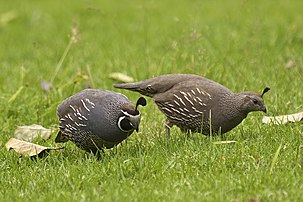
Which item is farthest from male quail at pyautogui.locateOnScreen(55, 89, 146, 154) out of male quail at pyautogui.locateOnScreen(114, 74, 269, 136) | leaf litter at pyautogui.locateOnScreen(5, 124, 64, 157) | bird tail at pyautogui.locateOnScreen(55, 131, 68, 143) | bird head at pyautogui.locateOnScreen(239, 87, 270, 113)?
bird head at pyautogui.locateOnScreen(239, 87, 270, 113)

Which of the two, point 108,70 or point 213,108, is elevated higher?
point 213,108

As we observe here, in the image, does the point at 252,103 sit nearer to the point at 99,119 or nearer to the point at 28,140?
the point at 99,119

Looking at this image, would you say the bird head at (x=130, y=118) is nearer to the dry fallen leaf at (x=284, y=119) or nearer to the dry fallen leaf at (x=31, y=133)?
the dry fallen leaf at (x=31, y=133)

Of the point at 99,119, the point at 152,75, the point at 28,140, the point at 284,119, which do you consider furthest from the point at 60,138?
the point at 152,75

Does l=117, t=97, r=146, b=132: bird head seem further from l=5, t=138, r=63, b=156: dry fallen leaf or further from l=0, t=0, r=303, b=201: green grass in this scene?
l=5, t=138, r=63, b=156: dry fallen leaf

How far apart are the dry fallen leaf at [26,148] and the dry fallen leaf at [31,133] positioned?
0.51 metres

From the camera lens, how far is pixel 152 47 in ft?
34.3

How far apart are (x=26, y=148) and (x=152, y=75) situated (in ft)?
9.25

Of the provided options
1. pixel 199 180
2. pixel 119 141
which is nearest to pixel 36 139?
pixel 119 141

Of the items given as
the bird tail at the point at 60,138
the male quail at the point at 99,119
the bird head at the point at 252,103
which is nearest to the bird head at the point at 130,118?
the male quail at the point at 99,119

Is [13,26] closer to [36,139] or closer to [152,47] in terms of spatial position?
[152,47]

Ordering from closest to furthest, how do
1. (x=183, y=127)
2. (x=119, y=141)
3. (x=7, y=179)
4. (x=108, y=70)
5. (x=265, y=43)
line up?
(x=7, y=179) → (x=119, y=141) → (x=183, y=127) → (x=108, y=70) → (x=265, y=43)

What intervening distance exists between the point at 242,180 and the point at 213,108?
4.39 ft

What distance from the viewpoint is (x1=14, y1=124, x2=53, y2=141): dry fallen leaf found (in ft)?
22.7
